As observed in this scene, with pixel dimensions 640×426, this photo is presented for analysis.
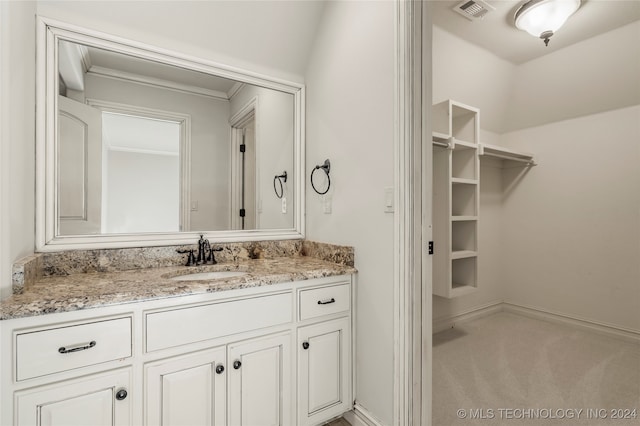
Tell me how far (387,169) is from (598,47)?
244cm

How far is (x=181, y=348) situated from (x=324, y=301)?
0.68 metres

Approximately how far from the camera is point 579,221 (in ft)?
9.60

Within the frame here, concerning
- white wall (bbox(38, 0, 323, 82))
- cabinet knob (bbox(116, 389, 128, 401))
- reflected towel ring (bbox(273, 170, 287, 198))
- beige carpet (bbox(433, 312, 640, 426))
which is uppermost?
white wall (bbox(38, 0, 323, 82))

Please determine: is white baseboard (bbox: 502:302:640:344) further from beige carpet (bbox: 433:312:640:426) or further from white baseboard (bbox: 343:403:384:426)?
white baseboard (bbox: 343:403:384:426)

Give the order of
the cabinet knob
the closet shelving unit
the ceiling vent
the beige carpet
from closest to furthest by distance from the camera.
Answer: the cabinet knob < the beige carpet < the ceiling vent < the closet shelving unit

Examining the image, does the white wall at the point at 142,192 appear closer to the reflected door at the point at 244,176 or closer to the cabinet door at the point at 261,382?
the reflected door at the point at 244,176

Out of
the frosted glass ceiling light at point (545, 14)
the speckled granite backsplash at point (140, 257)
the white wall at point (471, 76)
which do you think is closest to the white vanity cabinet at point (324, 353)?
the speckled granite backsplash at point (140, 257)

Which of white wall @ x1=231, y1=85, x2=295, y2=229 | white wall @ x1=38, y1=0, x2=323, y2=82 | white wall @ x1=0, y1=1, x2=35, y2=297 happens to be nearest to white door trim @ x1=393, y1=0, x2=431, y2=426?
white wall @ x1=38, y1=0, x2=323, y2=82

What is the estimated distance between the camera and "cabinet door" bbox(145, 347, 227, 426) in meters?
1.14

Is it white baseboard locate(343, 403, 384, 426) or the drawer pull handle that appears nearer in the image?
the drawer pull handle

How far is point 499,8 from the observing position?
219cm

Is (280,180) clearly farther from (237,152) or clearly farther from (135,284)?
(135,284)

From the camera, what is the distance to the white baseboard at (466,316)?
9.25ft

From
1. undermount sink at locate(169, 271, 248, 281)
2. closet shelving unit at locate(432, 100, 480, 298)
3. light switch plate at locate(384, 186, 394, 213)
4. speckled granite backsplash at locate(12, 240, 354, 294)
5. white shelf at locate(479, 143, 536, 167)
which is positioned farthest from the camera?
white shelf at locate(479, 143, 536, 167)
